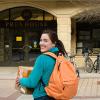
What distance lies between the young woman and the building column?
730 inches

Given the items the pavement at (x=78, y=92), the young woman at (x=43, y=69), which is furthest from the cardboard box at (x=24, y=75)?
the pavement at (x=78, y=92)

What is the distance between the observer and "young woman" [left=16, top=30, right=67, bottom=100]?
15.9 feet

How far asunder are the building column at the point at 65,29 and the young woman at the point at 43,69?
60.9 ft

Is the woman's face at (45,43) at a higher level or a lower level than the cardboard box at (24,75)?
higher

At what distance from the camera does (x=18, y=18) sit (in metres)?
26.0

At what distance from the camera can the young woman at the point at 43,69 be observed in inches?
190

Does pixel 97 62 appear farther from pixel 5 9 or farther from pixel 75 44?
pixel 5 9

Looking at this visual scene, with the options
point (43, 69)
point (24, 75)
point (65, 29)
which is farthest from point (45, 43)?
point (65, 29)

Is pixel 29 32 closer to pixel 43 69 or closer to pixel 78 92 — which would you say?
pixel 78 92

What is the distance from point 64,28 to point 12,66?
442 cm

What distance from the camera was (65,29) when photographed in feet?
77.3

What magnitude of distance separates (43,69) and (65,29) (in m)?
18.8

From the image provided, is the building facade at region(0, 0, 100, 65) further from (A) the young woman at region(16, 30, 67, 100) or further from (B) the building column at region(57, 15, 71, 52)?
(A) the young woman at region(16, 30, 67, 100)

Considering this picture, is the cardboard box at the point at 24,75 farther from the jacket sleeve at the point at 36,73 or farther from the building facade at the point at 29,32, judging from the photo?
the building facade at the point at 29,32
